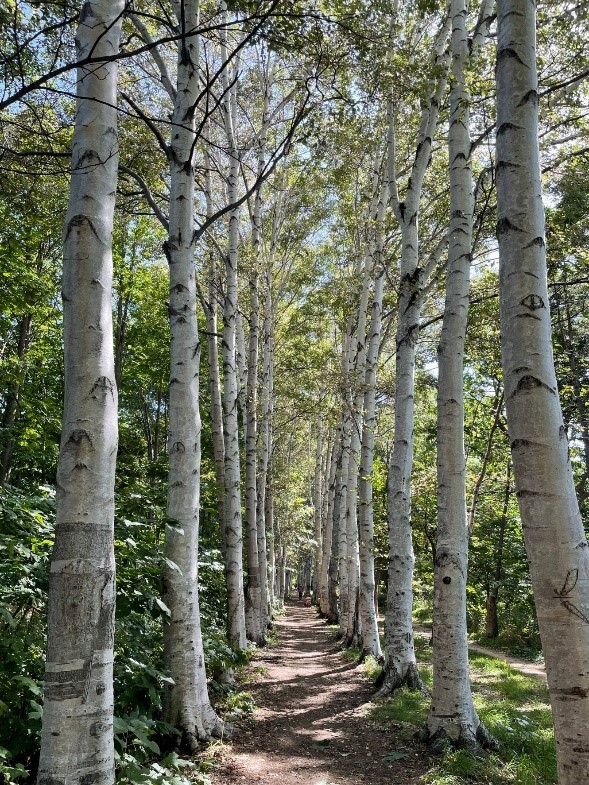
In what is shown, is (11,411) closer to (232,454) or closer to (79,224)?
(232,454)

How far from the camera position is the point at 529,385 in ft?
7.06

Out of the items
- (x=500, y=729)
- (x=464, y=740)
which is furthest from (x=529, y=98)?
(x=500, y=729)

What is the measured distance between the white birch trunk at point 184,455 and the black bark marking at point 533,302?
3246 mm

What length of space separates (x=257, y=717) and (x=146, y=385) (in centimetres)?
1755

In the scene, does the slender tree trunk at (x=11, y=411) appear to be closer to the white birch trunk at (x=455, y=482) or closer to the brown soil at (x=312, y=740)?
the brown soil at (x=312, y=740)

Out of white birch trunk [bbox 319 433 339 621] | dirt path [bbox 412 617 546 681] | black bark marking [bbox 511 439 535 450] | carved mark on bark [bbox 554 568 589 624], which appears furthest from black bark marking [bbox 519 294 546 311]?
white birch trunk [bbox 319 433 339 621]

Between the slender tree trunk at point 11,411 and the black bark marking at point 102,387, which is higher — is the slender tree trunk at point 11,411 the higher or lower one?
the higher one

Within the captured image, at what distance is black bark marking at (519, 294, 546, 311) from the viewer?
2212 millimetres

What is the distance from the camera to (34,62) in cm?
508

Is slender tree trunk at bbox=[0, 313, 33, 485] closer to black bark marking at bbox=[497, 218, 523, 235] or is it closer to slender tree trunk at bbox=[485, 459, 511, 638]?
black bark marking at bbox=[497, 218, 523, 235]

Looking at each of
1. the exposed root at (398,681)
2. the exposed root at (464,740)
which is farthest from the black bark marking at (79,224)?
the exposed root at (398,681)

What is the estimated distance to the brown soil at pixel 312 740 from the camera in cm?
465

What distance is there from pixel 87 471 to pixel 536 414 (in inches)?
73.3

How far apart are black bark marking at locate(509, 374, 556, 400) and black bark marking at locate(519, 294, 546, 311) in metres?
0.29
